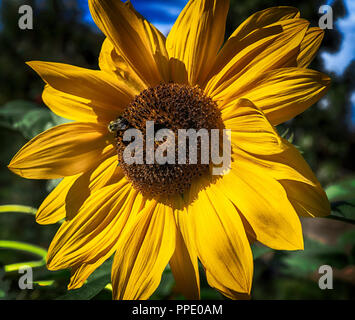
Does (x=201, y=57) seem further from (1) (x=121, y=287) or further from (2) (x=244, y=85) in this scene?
(1) (x=121, y=287)

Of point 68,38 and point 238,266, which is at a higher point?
point 68,38

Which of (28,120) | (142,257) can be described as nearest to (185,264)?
(142,257)

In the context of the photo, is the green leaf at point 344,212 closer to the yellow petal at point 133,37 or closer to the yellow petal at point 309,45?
the yellow petal at point 309,45

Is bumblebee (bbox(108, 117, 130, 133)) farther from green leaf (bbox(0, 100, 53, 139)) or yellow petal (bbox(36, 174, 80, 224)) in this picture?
green leaf (bbox(0, 100, 53, 139))

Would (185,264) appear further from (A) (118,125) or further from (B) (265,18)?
(B) (265,18)
